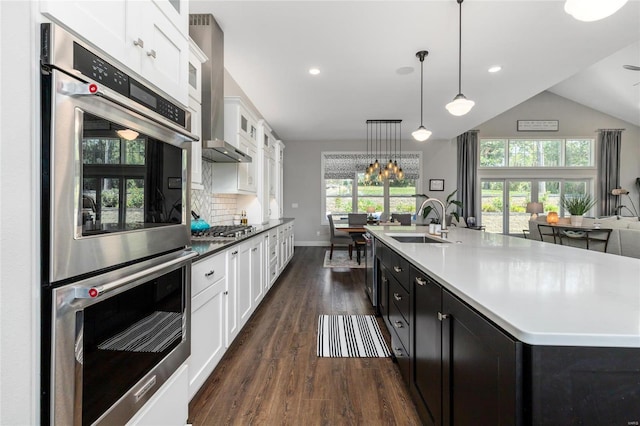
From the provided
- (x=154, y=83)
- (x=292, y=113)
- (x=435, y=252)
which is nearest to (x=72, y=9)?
(x=154, y=83)

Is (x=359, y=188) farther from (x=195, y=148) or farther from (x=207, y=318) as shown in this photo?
(x=207, y=318)

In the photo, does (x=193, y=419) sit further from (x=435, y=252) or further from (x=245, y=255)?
(x=435, y=252)

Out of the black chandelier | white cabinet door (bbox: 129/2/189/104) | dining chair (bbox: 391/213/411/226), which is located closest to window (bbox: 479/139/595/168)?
the black chandelier

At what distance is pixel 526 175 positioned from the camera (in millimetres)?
8086

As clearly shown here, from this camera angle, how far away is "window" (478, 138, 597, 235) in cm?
803

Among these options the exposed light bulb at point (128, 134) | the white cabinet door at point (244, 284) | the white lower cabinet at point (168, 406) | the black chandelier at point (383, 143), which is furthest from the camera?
the black chandelier at point (383, 143)

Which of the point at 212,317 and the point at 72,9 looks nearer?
the point at 72,9

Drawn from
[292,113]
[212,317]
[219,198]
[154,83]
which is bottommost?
[212,317]

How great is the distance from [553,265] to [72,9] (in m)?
1.93

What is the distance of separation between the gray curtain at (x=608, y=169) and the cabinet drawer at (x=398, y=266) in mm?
9046

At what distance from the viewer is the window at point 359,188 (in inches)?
310

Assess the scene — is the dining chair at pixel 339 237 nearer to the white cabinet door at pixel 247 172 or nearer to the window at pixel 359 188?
the window at pixel 359 188

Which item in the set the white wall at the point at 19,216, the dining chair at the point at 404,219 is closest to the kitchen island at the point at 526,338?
the white wall at the point at 19,216

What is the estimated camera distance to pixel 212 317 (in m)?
1.82
